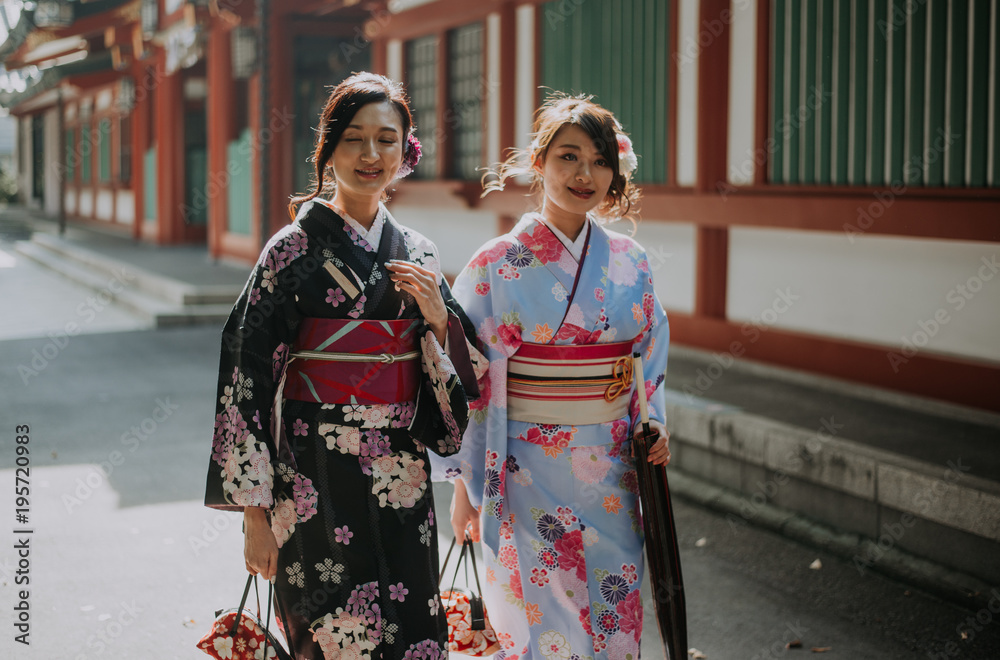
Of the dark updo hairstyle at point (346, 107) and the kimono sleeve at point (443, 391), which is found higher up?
the dark updo hairstyle at point (346, 107)

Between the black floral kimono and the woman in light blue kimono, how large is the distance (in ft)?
1.14

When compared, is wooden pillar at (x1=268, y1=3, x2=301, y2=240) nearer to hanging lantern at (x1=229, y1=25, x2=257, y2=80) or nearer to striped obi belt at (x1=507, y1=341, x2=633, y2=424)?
hanging lantern at (x1=229, y1=25, x2=257, y2=80)

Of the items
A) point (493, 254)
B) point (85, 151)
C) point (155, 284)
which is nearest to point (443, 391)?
point (493, 254)

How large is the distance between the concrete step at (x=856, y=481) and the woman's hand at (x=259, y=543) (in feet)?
9.78

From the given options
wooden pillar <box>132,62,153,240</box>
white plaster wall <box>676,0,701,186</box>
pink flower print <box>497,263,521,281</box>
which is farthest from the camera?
wooden pillar <box>132,62,153,240</box>

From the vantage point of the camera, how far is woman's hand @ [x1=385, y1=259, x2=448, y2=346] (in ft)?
9.00

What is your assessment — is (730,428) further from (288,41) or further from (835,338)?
(288,41)

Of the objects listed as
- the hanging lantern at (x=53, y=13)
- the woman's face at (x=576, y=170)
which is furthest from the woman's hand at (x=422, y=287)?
the hanging lantern at (x=53, y=13)

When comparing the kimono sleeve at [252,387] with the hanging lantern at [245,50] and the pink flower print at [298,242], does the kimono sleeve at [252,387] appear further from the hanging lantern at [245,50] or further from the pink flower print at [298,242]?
the hanging lantern at [245,50]

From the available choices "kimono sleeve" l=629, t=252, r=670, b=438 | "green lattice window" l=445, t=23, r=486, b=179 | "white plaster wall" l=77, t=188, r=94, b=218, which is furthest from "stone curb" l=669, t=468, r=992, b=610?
"white plaster wall" l=77, t=188, r=94, b=218

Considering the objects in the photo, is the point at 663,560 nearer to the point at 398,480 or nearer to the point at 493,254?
the point at 398,480

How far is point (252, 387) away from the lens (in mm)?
2629

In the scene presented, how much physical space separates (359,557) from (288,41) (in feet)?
45.0

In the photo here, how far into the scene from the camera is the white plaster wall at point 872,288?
578cm
